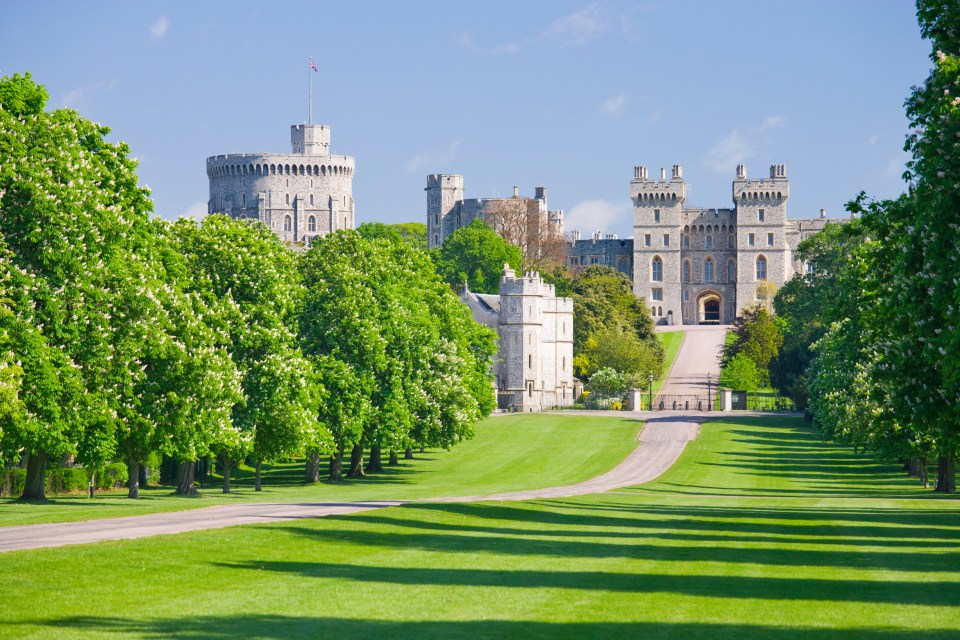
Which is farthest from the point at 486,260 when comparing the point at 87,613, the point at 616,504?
the point at 87,613

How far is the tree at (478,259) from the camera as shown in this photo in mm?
153750

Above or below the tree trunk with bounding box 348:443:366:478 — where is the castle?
above

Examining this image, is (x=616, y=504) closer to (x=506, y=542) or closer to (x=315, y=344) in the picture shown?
(x=506, y=542)

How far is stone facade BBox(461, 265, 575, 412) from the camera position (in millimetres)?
108938

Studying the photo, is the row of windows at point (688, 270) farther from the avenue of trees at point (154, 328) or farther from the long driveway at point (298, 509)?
the avenue of trees at point (154, 328)

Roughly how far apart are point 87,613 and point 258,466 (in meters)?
35.0

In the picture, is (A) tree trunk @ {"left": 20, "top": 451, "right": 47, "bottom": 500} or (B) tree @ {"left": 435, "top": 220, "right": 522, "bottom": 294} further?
(B) tree @ {"left": 435, "top": 220, "right": 522, "bottom": 294}

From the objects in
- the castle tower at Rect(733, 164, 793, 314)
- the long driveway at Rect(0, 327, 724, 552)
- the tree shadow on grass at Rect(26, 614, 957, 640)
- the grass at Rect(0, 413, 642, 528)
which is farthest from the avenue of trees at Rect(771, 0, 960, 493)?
the castle tower at Rect(733, 164, 793, 314)

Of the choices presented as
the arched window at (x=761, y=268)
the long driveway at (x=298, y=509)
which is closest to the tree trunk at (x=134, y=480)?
the long driveway at (x=298, y=509)

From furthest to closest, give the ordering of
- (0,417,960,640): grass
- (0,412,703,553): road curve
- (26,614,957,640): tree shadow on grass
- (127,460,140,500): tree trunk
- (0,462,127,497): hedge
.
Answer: (0,462,127,497): hedge → (127,460,140,500): tree trunk → (0,412,703,553): road curve → (0,417,960,640): grass → (26,614,957,640): tree shadow on grass

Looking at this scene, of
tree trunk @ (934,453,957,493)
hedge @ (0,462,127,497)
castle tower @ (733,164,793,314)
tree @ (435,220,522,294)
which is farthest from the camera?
castle tower @ (733,164,793,314)

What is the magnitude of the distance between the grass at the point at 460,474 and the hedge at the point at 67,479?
1959mm

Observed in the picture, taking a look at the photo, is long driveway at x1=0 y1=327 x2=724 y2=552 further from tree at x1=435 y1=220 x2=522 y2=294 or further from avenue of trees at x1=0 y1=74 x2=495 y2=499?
tree at x1=435 y1=220 x2=522 y2=294

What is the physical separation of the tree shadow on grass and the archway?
169378 millimetres
